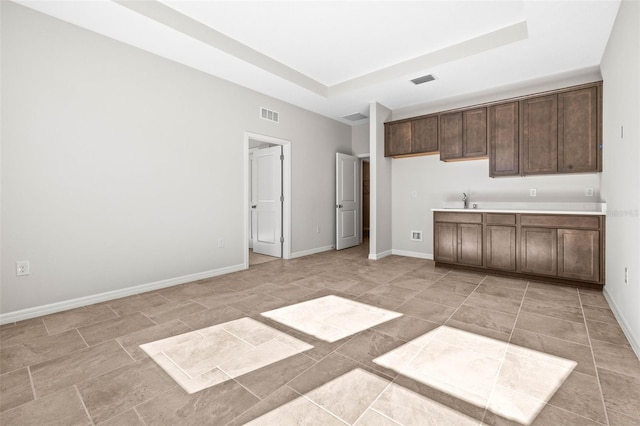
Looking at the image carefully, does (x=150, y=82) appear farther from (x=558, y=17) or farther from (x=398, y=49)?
(x=558, y=17)

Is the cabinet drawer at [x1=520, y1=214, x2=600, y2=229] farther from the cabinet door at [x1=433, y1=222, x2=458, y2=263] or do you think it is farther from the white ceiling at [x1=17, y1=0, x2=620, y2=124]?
the white ceiling at [x1=17, y1=0, x2=620, y2=124]

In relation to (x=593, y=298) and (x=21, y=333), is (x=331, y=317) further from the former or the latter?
(x=593, y=298)

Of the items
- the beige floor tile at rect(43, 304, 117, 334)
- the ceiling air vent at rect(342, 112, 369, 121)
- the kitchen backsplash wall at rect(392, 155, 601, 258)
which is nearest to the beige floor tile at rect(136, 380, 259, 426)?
the beige floor tile at rect(43, 304, 117, 334)

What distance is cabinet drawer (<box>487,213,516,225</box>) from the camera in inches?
152

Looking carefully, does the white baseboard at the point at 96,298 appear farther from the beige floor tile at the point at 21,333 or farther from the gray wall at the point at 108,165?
the beige floor tile at the point at 21,333

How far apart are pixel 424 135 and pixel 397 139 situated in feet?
1.58

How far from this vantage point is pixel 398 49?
3.73 m

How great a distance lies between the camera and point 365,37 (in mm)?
3461

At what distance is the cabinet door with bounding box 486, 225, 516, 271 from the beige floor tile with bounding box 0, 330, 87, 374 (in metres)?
4.49

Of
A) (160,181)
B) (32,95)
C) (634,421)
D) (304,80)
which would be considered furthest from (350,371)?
(304,80)

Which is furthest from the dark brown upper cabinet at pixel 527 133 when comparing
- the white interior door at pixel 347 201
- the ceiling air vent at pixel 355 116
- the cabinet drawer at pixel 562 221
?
the white interior door at pixel 347 201

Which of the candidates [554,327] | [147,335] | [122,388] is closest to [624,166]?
[554,327]

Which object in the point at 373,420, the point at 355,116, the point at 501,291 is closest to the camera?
the point at 373,420

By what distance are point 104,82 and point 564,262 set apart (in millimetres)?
5514
